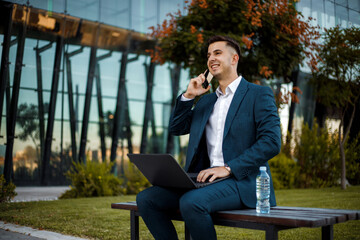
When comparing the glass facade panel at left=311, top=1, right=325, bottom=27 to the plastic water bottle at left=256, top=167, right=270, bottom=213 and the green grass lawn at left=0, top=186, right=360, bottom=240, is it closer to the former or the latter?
the green grass lawn at left=0, top=186, right=360, bottom=240

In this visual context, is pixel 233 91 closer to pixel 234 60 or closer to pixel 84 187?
pixel 234 60

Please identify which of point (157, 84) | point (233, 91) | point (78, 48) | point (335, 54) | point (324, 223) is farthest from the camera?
point (157, 84)

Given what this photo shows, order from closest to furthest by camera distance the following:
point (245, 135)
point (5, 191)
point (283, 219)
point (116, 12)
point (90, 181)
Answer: point (283, 219)
point (245, 135)
point (5, 191)
point (90, 181)
point (116, 12)

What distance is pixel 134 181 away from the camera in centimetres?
1130

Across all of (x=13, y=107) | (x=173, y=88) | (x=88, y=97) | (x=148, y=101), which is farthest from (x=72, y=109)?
(x=173, y=88)

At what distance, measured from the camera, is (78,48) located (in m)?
15.3

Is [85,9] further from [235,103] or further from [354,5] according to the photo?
[235,103]

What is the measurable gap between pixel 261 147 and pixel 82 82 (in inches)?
525

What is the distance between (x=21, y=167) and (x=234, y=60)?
12393 mm

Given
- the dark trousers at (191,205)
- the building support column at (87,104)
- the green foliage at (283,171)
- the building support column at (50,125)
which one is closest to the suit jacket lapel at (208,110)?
the dark trousers at (191,205)

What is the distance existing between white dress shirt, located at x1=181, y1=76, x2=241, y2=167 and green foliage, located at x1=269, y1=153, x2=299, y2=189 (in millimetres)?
10245

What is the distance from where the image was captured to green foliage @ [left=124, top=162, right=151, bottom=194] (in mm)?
11086

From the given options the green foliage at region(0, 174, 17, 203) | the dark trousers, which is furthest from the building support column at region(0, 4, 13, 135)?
Result: the dark trousers

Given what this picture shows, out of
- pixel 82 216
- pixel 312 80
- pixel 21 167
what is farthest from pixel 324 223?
pixel 21 167
